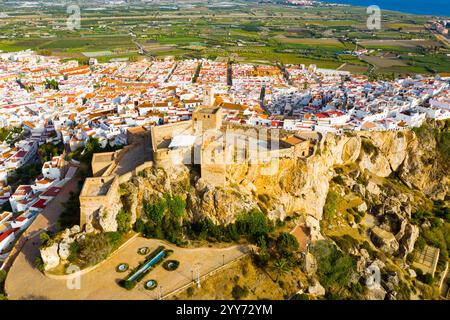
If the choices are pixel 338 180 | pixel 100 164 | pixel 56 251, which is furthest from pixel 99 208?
pixel 338 180

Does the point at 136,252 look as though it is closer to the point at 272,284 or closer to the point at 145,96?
the point at 272,284

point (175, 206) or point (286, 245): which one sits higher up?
point (175, 206)

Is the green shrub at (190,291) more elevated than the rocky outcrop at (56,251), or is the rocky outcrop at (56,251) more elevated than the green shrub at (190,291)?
the rocky outcrop at (56,251)

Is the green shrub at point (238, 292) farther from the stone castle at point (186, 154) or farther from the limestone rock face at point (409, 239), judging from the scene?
the limestone rock face at point (409, 239)

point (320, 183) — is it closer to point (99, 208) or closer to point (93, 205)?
point (99, 208)

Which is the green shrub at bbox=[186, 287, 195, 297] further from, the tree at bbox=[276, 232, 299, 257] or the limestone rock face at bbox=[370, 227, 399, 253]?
the limestone rock face at bbox=[370, 227, 399, 253]

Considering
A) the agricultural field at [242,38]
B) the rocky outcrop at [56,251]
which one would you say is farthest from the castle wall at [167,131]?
the agricultural field at [242,38]

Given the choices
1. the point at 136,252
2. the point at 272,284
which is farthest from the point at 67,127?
the point at 272,284
